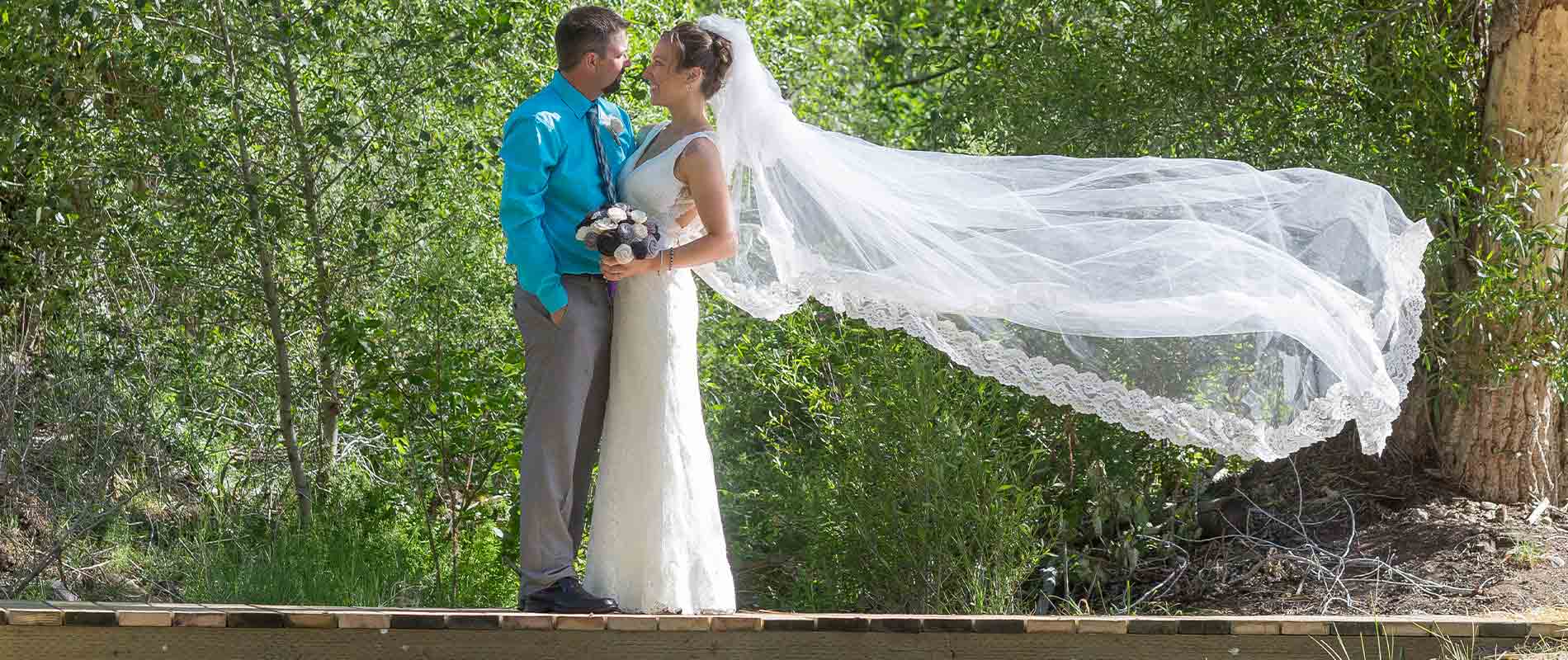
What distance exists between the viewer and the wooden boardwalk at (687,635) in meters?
3.73

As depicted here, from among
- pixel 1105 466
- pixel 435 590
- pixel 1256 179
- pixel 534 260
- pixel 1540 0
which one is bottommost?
pixel 435 590

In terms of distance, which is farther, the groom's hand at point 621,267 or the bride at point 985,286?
the bride at point 985,286

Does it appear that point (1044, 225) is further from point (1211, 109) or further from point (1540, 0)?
point (1540, 0)

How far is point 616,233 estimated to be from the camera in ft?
12.3

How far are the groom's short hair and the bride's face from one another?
149mm

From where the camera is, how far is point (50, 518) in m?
6.40

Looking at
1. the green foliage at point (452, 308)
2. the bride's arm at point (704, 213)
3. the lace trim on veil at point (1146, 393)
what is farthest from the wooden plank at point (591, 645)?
the green foliage at point (452, 308)

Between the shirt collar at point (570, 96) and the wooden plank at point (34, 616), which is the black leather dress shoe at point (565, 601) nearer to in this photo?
the wooden plank at point (34, 616)

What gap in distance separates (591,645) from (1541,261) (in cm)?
384

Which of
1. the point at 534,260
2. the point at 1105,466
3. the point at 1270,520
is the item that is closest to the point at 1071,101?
the point at 1105,466

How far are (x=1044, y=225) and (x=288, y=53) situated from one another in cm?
286

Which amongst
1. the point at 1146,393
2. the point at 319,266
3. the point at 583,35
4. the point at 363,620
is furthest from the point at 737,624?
the point at 319,266

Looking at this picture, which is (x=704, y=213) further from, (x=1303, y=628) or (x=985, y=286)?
(x=1303, y=628)

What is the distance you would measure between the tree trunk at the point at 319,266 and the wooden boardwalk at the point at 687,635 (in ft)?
6.71
